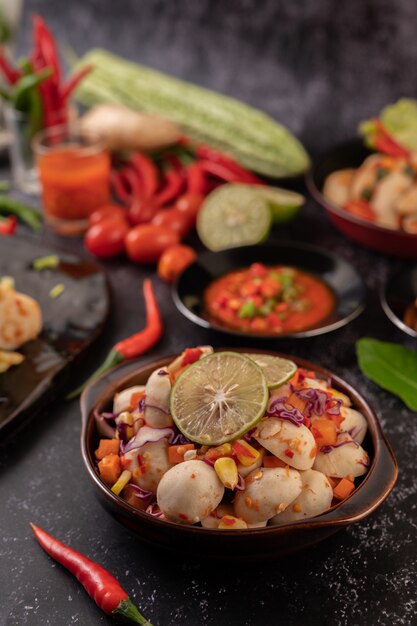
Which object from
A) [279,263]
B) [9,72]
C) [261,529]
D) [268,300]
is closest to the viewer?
[261,529]

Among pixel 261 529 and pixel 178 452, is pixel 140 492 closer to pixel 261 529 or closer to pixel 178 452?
pixel 178 452

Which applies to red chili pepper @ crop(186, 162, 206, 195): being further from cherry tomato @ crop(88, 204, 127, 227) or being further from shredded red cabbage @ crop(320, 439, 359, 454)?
shredded red cabbage @ crop(320, 439, 359, 454)

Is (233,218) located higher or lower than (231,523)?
lower

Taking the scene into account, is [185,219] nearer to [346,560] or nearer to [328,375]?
[328,375]

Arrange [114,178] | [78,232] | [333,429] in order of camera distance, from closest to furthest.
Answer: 1. [333,429]
2. [78,232]
3. [114,178]

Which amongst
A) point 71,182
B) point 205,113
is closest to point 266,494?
point 71,182

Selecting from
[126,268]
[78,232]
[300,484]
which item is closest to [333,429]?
[300,484]

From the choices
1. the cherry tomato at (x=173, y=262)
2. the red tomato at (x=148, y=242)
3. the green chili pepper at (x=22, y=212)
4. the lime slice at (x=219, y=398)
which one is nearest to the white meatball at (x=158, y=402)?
the lime slice at (x=219, y=398)
